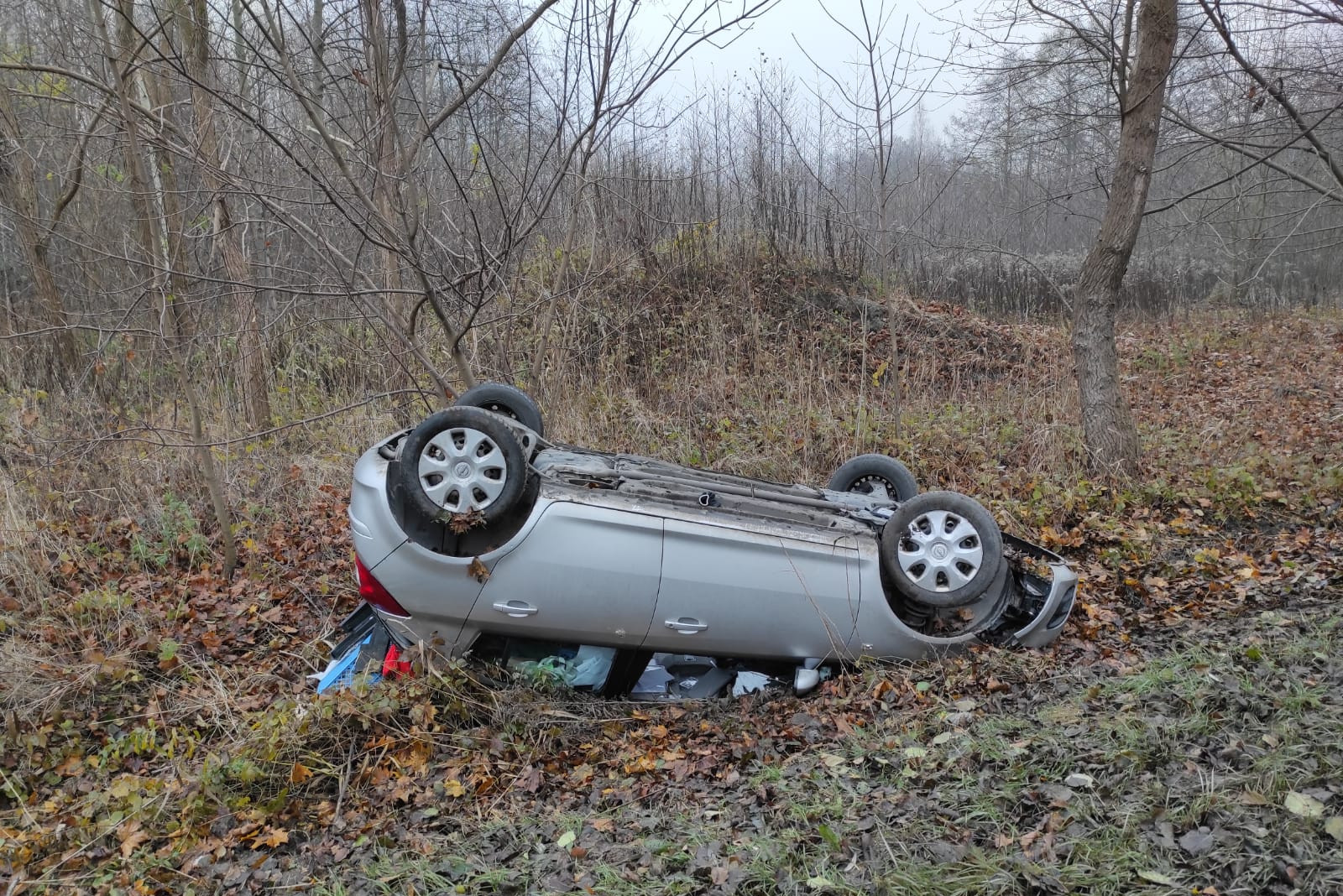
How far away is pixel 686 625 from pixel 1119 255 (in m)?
5.68

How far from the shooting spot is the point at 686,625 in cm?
392

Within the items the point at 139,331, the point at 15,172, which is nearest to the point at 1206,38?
the point at 139,331

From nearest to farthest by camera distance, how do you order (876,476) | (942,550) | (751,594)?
(751,594)
(942,550)
(876,476)

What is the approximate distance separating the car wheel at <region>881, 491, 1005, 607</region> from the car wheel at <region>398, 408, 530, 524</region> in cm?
190

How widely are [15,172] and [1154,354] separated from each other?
56.2 feet

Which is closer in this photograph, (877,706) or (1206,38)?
(877,706)

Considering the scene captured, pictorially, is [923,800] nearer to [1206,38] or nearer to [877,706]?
[877,706]

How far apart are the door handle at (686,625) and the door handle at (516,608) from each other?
2.08 feet

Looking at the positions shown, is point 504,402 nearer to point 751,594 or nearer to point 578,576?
point 578,576

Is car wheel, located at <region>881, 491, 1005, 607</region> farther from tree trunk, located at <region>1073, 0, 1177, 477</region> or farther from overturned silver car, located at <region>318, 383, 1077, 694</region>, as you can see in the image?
tree trunk, located at <region>1073, 0, 1177, 477</region>

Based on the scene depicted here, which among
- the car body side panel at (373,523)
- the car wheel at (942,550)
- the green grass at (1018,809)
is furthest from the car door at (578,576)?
the car wheel at (942,550)

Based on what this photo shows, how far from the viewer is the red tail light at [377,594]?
387cm

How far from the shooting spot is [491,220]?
7.88 m

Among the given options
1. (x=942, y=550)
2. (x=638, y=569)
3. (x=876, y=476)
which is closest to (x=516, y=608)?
(x=638, y=569)
